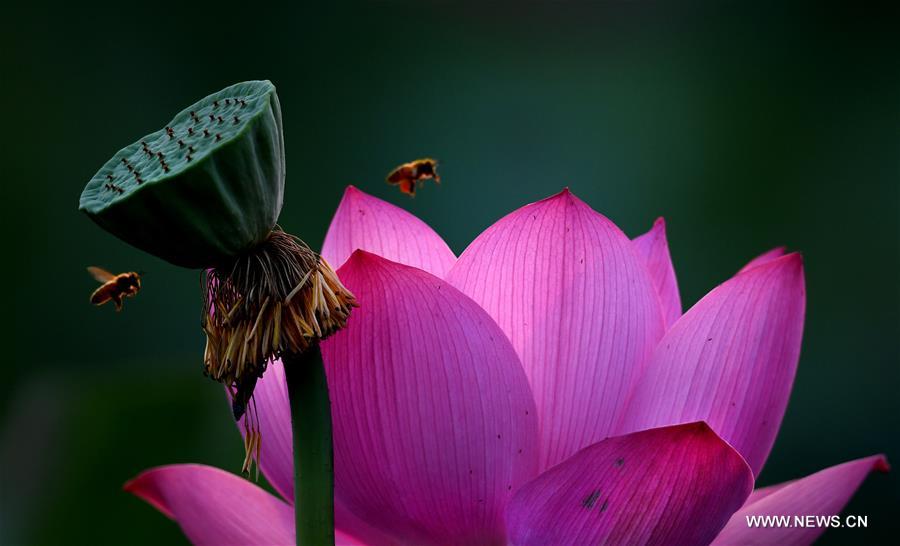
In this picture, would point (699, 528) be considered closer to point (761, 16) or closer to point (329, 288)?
point (329, 288)

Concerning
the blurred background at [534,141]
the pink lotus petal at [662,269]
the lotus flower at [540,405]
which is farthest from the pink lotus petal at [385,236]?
the blurred background at [534,141]

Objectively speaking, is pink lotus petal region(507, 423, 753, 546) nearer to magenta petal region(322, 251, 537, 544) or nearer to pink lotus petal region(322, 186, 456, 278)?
magenta petal region(322, 251, 537, 544)

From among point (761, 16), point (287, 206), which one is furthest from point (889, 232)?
point (287, 206)

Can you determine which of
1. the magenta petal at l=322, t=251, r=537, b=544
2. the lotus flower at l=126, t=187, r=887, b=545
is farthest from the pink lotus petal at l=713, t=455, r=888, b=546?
the magenta petal at l=322, t=251, r=537, b=544

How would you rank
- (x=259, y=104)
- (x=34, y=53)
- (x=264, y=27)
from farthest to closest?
(x=264, y=27)
(x=34, y=53)
(x=259, y=104)

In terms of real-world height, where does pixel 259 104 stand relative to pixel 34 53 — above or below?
below

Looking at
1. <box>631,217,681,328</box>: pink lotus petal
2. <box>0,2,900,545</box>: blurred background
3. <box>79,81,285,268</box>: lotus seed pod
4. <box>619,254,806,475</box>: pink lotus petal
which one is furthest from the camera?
<box>0,2,900,545</box>: blurred background

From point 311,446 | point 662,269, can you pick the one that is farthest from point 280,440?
point 662,269
